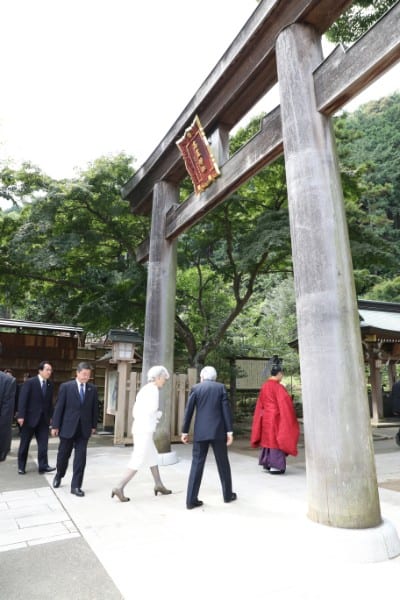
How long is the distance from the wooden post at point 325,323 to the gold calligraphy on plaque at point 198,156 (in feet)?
6.50

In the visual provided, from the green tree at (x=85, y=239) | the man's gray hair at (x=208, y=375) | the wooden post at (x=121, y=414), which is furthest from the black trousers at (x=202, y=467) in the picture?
the green tree at (x=85, y=239)

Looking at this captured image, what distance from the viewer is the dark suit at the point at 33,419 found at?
6.31 meters

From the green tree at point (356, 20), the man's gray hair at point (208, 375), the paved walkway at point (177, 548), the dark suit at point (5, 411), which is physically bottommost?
the paved walkway at point (177, 548)

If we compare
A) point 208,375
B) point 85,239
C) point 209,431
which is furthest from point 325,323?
point 85,239

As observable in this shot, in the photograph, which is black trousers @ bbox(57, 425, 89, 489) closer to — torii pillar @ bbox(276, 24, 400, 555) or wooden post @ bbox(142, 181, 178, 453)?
wooden post @ bbox(142, 181, 178, 453)

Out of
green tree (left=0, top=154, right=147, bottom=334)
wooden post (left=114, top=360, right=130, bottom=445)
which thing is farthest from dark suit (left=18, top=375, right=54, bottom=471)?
green tree (left=0, top=154, right=147, bottom=334)

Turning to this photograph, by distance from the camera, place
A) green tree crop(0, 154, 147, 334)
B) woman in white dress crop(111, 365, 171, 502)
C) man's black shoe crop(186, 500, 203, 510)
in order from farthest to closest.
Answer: green tree crop(0, 154, 147, 334) → woman in white dress crop(111, 365, 171, 502) → man's black shoe crop(186, 500, 203, 510)

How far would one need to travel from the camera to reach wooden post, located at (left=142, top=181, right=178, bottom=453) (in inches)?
290

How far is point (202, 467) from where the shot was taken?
439 centimetres

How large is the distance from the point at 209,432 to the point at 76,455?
193 centimetres

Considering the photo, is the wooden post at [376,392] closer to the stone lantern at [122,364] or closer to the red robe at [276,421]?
the red robe at [276,421]

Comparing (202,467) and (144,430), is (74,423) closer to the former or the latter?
(144,430)

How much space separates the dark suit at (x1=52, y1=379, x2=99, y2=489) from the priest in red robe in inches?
111

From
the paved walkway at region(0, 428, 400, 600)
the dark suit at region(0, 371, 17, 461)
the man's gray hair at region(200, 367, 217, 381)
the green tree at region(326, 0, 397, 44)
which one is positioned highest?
the green tree at region(326, 0, 397, 44)
